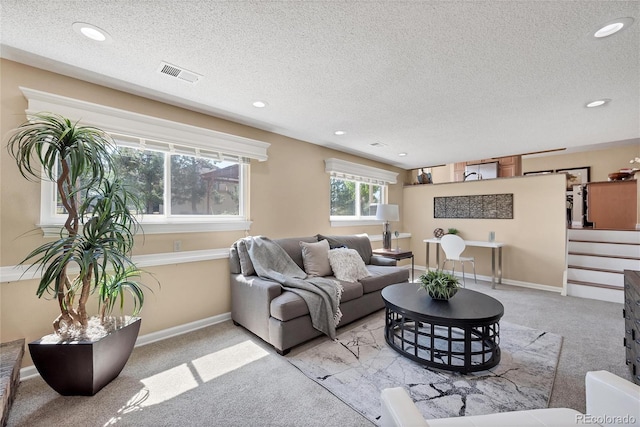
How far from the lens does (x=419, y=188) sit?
612cm

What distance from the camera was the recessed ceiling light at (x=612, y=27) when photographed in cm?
158

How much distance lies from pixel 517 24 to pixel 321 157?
3.01 meters

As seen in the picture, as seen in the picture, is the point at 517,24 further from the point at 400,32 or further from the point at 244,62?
the point at 244,62

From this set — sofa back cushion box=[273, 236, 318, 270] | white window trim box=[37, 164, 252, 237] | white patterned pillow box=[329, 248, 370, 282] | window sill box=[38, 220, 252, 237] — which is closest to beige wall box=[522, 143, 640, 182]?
white patterned pillow box=[329, 248, 370, 282]

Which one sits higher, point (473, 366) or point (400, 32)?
point (400, 32)

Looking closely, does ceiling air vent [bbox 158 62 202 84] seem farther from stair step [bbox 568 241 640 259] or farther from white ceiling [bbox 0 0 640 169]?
stair step [bbox 568 241 640 259]

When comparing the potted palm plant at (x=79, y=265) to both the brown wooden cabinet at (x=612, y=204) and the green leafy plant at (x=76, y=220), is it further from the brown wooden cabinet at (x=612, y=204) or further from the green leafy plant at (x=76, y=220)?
the brown wooden cabinet at (x=612, y=204)

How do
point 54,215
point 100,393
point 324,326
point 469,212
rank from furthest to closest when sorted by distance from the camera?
point 469,212, point 324,326, point 54,215, point 100,393

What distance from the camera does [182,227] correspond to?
2848 millimetres

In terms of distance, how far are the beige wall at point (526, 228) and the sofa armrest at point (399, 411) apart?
4947 millimetres

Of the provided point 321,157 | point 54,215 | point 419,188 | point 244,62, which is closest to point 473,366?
point 244,62

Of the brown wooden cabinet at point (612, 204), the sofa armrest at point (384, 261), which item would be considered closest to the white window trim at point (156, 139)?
the sofa armrest at point (384, 261)

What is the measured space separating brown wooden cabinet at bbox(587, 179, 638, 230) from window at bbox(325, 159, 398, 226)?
418cm
